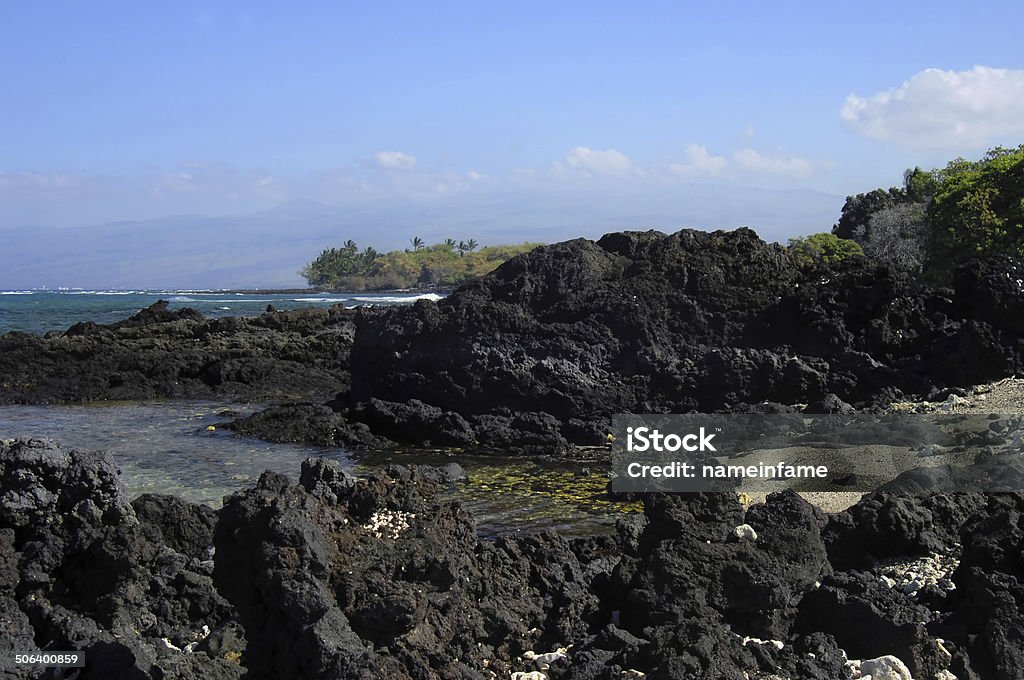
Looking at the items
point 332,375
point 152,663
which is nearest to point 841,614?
point 152,663

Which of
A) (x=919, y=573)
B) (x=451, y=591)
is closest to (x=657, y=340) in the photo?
(x=919, y=573)

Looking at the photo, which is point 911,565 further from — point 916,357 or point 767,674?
point 916,357

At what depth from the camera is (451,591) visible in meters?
5.97

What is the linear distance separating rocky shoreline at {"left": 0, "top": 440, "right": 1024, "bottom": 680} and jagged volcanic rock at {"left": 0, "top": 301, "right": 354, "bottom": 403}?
15314mm

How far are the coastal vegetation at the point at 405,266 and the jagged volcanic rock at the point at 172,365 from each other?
352 feet

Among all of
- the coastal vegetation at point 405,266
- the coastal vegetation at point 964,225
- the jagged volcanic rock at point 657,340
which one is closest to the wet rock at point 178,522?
the jagged volcanic rock at point 657,340

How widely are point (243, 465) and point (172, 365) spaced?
10873 mm

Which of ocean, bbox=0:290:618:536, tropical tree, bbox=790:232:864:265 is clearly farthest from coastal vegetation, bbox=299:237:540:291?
ocean, bbox=0:290:618:536

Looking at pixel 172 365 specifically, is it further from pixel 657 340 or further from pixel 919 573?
pixel 919 573

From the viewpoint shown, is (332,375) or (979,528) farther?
(332,375)

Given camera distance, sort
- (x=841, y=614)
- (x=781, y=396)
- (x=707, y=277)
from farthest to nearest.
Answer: (x=707, y=277) → (x=781, y=396) → (x=841, y=614)

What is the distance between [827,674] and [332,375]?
19999 mm

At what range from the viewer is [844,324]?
54.3ft

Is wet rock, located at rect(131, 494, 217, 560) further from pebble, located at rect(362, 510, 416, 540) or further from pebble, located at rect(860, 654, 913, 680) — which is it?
pebble, located at rect(860, 654, 913, 680)
